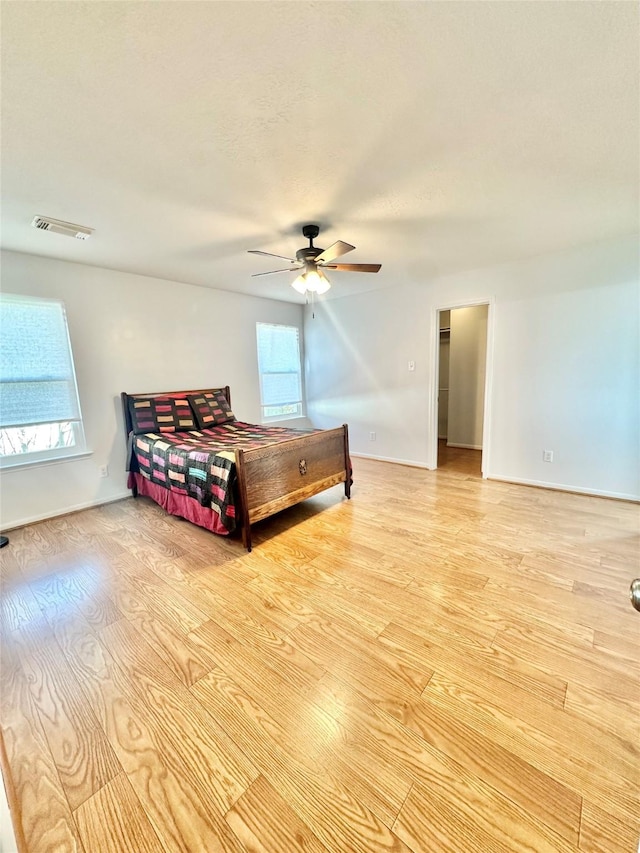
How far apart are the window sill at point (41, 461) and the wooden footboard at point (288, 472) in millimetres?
2092

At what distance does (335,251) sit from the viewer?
2.33 metres

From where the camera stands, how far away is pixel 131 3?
101 cm

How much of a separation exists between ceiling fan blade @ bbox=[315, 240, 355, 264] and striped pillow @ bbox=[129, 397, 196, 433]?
2345mm

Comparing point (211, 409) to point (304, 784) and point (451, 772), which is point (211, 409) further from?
point (451, 772)

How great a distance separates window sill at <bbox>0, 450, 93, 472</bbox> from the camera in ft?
9.83

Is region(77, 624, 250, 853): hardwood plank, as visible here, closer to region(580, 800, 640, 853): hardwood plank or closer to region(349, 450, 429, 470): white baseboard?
region(580, 800, 640, 853): hardwood plank

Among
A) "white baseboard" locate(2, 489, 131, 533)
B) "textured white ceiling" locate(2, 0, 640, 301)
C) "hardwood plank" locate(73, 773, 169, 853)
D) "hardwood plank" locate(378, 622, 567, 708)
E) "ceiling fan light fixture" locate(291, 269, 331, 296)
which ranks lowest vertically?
"hardwood plank" locate(378, 622, 567, 708)

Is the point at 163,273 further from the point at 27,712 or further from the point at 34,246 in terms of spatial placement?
the point at 27,712

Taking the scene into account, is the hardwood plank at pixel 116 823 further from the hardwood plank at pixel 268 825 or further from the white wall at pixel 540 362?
the white wall at pixel 540 362

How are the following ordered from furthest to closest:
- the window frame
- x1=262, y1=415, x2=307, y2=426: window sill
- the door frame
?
x1=262, y1=415, x2=307, y2=426: window sill < the window frame < the door frame

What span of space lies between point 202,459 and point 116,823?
76.7 inches

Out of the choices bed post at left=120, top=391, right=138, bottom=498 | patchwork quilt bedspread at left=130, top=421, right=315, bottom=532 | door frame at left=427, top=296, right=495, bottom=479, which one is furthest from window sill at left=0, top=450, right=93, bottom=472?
door frame at left=427, top=296, right=495, bottom=479

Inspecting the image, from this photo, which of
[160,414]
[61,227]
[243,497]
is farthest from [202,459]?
[61,227]

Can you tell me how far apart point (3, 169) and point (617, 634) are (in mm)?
3964
